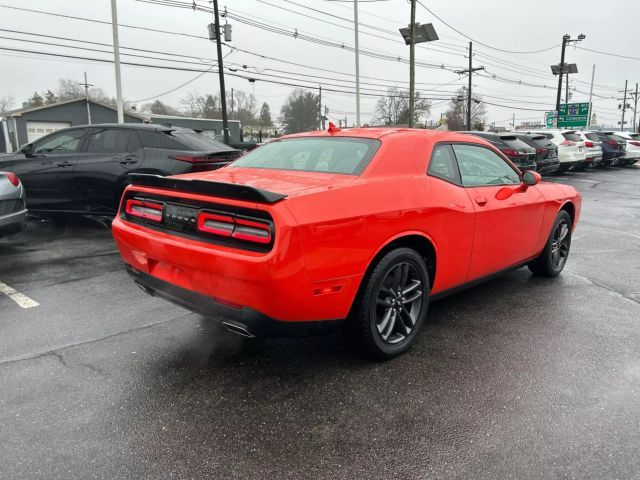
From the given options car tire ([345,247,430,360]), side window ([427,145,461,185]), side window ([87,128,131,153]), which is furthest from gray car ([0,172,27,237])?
side window ([427,145,461,185])

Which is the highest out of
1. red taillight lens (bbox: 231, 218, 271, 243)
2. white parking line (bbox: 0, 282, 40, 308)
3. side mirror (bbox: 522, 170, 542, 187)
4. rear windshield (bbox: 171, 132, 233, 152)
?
rear windshield (bbox: 171, 132, 233, 152)

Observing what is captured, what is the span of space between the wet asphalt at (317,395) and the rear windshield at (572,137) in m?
16.3

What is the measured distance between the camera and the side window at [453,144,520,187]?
12.4ft

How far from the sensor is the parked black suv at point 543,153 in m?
15.4

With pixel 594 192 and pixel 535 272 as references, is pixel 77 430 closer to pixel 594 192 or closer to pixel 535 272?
pixel 535 272

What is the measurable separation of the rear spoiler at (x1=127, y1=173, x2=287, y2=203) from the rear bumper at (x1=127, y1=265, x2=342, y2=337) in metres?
0.60

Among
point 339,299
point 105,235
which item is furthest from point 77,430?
point 105,235

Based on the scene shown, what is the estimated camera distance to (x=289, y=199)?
2.54 m

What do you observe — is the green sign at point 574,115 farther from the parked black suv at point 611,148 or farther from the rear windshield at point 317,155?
the rear windshield at point 317,155

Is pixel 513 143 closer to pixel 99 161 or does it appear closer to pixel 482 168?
pixel 482 168

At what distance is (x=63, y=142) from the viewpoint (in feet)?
23.9

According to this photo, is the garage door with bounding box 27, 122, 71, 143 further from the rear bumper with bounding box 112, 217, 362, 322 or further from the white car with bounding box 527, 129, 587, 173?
the rear bumper with bounding box 112, 217, 362, 322

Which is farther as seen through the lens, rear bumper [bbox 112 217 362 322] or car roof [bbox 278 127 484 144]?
car roof [bbox 278 127 484 144]

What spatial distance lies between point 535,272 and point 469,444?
3322mm
